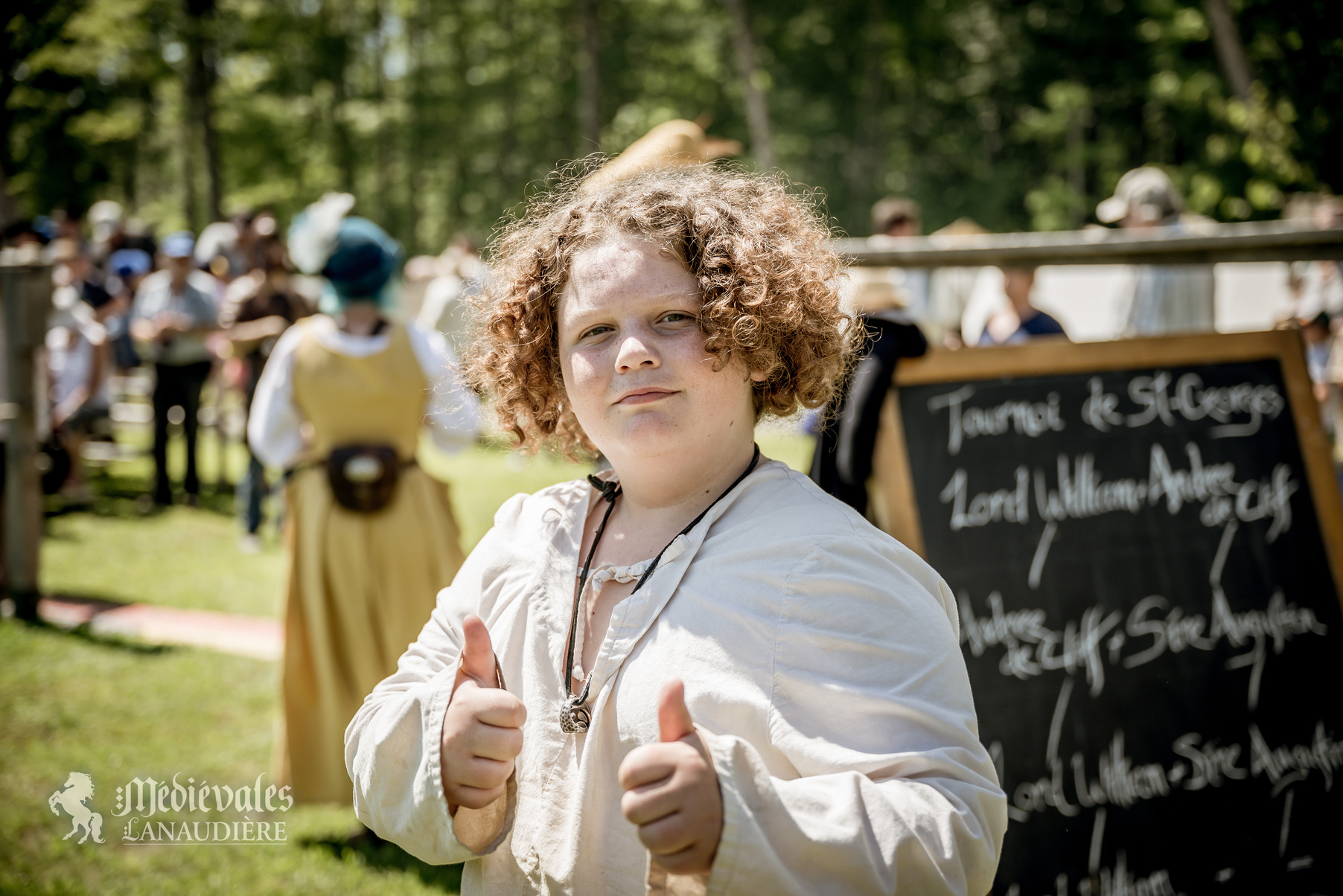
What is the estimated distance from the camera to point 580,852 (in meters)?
1.14

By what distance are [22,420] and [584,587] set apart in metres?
5.37

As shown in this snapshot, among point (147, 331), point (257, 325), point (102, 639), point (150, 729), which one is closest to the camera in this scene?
point (150, 729)

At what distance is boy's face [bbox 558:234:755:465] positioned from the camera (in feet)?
3.98

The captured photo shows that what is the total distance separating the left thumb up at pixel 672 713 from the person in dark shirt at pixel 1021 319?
3188 millimetres

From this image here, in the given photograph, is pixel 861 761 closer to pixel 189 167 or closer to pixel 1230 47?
pixel 1230 47

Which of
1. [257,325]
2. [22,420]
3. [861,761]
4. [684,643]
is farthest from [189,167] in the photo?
[861,761]

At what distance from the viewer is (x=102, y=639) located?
4.88 m

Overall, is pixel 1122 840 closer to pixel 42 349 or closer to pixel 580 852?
pixel 580 852

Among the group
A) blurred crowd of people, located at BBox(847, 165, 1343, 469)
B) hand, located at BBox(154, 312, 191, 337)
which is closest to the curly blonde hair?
blurred crowd of people, located at BBox(847, 165, 1343, 469)

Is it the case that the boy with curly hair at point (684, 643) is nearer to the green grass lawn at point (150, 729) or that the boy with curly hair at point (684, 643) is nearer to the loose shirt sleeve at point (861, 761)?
the loose shirt sleeve at point (861, 761)

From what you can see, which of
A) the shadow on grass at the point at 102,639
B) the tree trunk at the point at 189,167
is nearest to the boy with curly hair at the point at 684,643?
the shadow on grass at the point at 102,639

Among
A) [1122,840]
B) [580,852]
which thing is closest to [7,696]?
[580,852]

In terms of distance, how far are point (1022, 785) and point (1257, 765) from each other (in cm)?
63

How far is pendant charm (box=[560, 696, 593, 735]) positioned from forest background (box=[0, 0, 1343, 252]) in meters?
17.1
